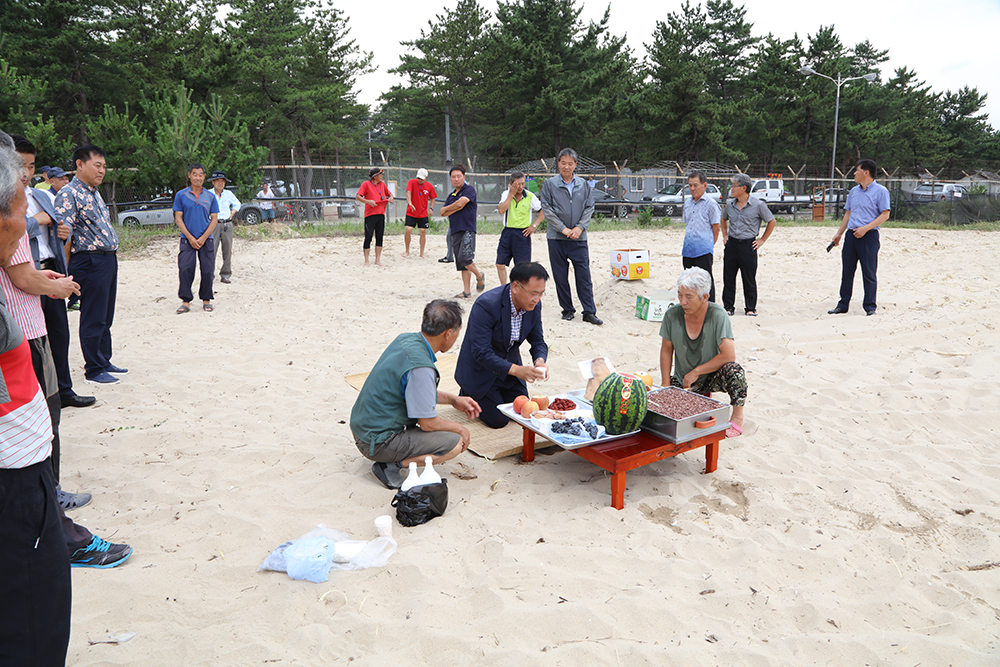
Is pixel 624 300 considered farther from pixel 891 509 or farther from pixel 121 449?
pixel 121 449

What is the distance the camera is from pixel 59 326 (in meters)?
4.76

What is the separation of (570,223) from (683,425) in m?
4.49

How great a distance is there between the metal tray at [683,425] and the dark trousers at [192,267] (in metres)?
6.55

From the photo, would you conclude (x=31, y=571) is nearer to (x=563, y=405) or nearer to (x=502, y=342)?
(x=563, y=405)

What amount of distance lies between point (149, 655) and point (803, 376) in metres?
5.46

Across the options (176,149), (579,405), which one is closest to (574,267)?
(579,405)

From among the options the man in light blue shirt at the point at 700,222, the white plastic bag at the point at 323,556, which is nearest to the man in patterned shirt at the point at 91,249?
the white plastic bag at the point at 323,556

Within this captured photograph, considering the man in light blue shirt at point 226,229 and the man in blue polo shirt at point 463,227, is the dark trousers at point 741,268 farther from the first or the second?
the man in light blue shirt at point 226,229

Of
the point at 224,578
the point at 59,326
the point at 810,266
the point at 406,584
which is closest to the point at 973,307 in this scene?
the point at 810,266

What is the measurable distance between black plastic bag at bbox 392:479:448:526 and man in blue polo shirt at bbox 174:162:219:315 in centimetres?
606

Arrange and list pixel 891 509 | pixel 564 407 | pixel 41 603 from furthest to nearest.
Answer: pixel 564 407, pixel 891 509, pixel 41 603

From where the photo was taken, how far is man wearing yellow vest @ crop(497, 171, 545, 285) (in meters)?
8.44

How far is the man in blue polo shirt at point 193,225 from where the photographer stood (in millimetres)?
8297

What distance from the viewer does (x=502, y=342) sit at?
15.6 feet
